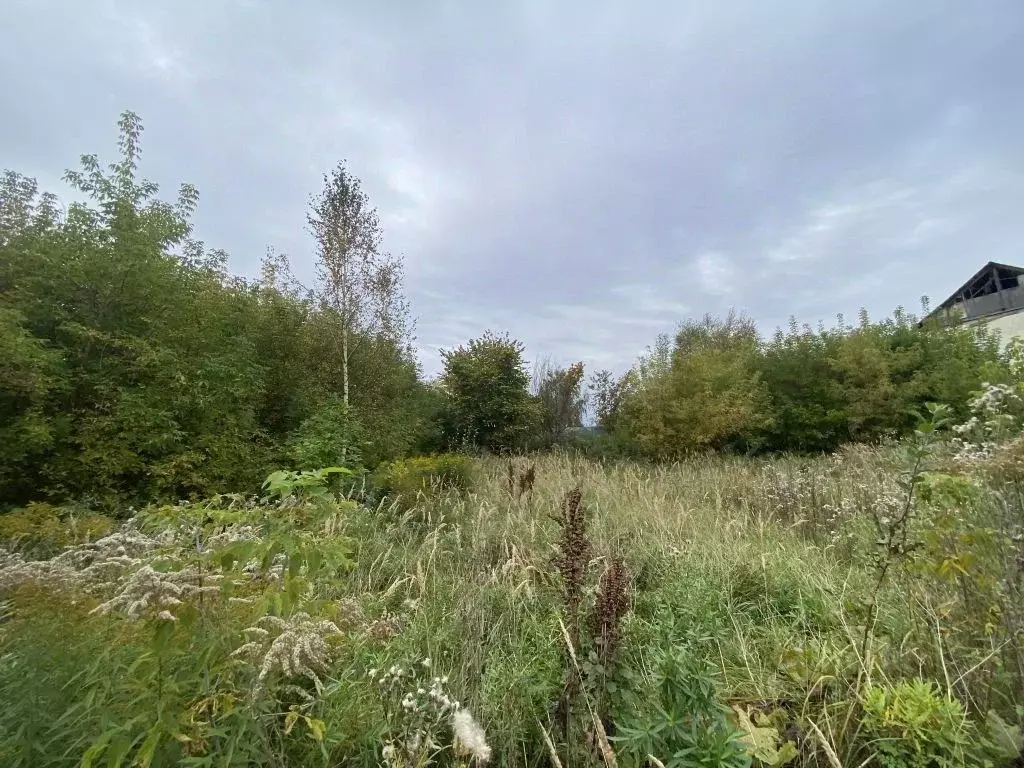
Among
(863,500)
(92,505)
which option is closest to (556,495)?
(863,500)

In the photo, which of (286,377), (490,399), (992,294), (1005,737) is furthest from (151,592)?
(992,294)

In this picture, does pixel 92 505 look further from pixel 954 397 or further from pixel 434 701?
pixel 954 397

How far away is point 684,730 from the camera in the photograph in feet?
4.80

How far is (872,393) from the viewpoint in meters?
10.7

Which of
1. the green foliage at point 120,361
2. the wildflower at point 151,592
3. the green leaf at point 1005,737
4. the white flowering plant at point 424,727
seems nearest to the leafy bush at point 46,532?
the green foliage at point 120,361

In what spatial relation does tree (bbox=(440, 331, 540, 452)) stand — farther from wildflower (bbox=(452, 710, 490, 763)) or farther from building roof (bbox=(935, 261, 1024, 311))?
building roof (bbox=(935, 261, 1024, 311))

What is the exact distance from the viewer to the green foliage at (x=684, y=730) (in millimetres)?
1302

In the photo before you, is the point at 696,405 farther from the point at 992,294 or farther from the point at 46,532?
the point at 992,294

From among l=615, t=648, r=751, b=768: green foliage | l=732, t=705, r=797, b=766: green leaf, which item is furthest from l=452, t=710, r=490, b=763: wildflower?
l=732, t=705, r=797, b=766: green leaf

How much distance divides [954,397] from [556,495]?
925 cm

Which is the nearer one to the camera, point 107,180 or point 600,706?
point 600,706

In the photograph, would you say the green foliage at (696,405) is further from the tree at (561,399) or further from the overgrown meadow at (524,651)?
the overgrown meadow at (524,651)

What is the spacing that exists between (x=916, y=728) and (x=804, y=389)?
41.0ft

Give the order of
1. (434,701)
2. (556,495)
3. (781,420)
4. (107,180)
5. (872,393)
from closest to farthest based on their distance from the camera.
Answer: (434,701) < (556,495) < (107,180) < (872,393) < (781,420)
